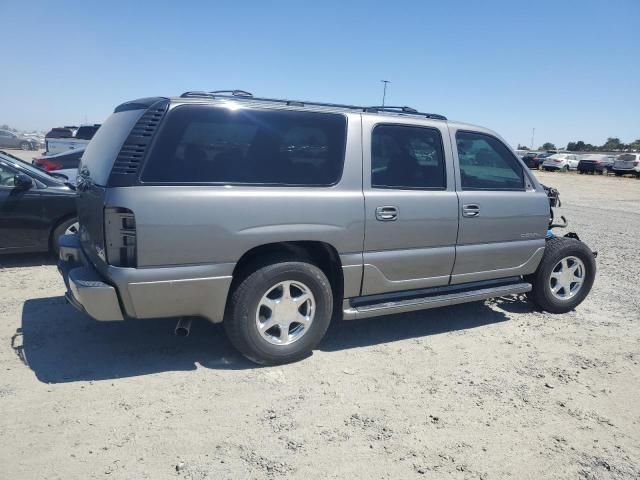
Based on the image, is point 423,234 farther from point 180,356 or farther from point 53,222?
point 53,222

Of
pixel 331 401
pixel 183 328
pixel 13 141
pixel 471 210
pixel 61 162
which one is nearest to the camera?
pixel 331 401

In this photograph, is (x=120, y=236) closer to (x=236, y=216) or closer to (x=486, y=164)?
(x=236, y=216)

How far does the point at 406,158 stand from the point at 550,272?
212cm

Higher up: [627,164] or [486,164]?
[627,164]

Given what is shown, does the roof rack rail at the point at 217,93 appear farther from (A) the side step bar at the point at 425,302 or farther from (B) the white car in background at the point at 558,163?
(B) the white car in background at the point at 558,163

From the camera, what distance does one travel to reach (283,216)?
369 centimetres

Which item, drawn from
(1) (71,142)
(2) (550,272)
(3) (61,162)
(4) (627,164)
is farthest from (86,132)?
(4) (627,164)

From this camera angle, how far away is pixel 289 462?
278cm

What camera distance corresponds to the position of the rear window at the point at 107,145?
351 cm

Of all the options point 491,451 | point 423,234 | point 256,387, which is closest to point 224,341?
point 256,387

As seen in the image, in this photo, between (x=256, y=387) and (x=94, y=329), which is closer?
(x=256, y=387)

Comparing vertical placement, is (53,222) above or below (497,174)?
below

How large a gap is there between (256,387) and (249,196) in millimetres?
1327

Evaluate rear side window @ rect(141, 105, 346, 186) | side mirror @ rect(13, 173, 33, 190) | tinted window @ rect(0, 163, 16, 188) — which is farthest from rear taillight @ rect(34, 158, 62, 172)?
rear side window @ rect(141, 105, 346, 186)
